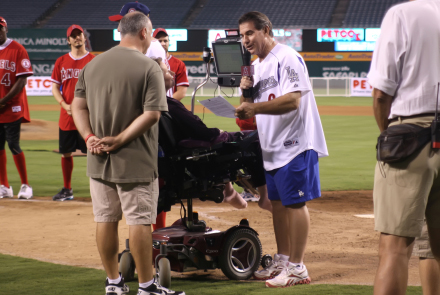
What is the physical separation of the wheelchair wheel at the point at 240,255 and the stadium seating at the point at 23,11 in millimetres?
39551

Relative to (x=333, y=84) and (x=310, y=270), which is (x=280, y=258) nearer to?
(x=310, y=270)

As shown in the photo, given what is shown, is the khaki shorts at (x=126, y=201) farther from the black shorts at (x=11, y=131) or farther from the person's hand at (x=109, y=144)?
the black shorts at (x=11, y=131)

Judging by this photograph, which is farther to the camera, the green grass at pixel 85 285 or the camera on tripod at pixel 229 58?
the camera on tripod at pixel 229 58

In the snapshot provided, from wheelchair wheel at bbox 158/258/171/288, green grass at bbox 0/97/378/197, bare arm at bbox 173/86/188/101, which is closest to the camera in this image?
wheelchair wheel at bbox 158/258/171/288

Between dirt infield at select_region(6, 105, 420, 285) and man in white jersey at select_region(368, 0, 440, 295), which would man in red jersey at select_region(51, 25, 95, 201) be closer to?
dirt infield at select_region(6, 105, 420, 285)

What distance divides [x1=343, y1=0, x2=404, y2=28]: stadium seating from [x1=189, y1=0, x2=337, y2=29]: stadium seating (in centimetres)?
133

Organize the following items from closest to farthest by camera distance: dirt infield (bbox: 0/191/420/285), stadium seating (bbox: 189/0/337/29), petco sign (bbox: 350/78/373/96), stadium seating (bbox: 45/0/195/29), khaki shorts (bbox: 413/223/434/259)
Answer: khaki shorts (bbox: 413/223/434/259)
dirt infield (bbox: 0/191/420/285)
petco sign (bbox: 350/78/373/96)
stadium seating (bbox: 189/0/337/29)
stadium seating (bbox: 45/0/195/29)

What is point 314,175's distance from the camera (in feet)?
14.9

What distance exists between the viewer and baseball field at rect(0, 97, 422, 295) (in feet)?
14.7

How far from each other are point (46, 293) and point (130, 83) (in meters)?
1.60

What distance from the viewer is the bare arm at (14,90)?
320 inches

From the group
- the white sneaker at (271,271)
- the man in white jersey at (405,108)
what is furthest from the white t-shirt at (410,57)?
the white sneaker at (271,271)

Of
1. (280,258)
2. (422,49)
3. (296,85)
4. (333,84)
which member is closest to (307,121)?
(296,85)

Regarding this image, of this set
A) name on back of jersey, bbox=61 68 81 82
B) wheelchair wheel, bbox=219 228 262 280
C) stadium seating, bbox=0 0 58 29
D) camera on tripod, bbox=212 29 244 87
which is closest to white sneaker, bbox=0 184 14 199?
name on back of jersey, bbox=61 68 81 82
